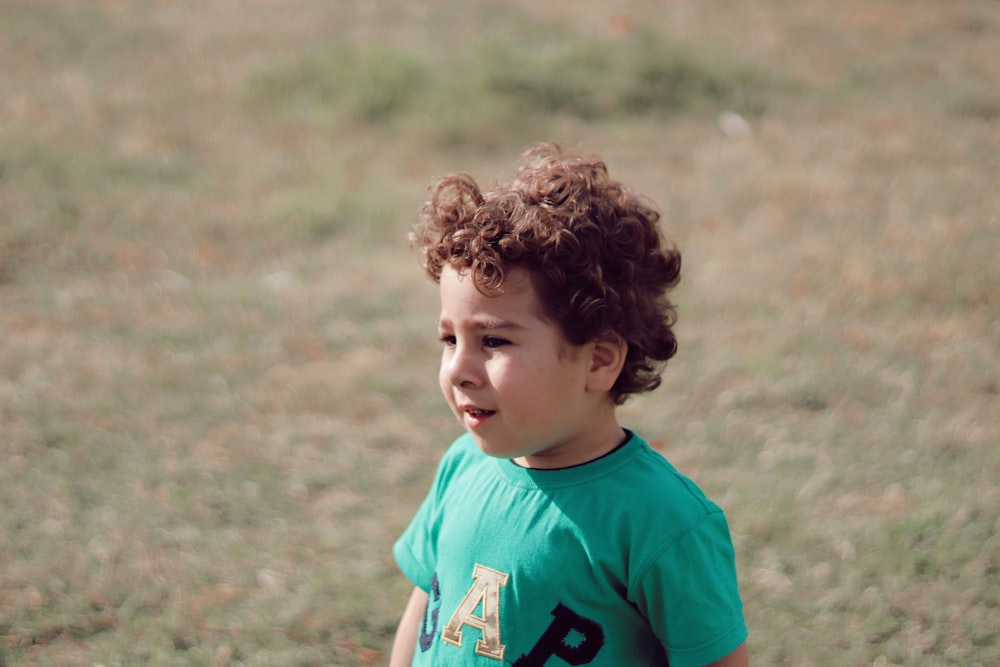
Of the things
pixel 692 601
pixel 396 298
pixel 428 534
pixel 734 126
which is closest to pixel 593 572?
pixel 692 601

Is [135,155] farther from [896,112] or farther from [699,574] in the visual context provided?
[699,574]

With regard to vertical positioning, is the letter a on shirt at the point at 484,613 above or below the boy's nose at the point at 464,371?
below

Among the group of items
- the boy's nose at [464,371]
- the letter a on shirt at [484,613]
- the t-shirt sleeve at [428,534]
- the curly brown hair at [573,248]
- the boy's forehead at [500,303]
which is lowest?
the letter a on shirt at [484,613]

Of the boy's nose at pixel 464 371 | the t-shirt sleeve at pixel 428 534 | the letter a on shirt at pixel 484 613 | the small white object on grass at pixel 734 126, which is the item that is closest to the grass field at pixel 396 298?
the small white object on grass at pixel 734 126

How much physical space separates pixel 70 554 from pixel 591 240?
2.27 meters

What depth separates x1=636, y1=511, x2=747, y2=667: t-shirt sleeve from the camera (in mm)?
1802

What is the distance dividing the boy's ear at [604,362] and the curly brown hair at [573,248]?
2 centimetres

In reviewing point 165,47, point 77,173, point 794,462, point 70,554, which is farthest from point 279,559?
point 165,47

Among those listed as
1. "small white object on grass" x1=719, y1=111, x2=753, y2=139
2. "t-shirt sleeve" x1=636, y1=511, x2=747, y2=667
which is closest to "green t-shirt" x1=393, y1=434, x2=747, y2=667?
"t-shirt sleeve" x1=636, y1=511, x2=747, y2=667

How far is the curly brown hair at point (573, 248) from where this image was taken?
1902 mm

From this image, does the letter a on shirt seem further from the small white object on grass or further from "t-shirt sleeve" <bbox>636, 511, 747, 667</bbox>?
the small white object on grass

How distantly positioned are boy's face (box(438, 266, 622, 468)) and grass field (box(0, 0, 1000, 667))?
138 centimetres

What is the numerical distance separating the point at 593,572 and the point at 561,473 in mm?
186

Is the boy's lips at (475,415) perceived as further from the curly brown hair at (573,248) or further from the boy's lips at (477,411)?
the curly brown hair at (573,248)
